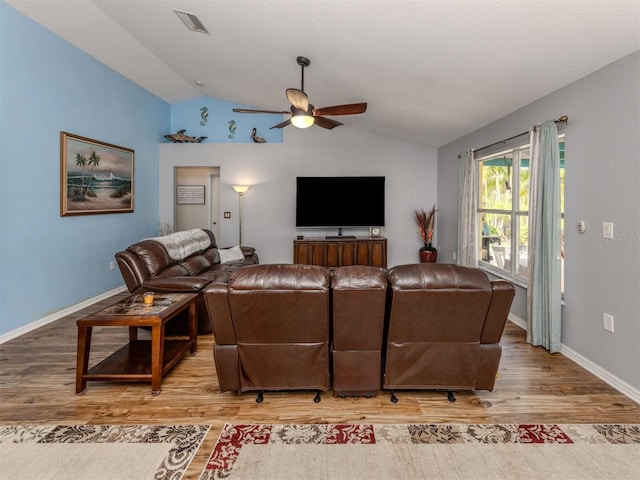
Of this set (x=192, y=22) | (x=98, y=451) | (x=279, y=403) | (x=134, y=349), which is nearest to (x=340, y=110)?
(x=192, y=22)

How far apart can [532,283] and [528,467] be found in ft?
6.49

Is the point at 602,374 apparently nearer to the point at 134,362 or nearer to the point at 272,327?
the point at 272,327

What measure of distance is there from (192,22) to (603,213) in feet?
13.7

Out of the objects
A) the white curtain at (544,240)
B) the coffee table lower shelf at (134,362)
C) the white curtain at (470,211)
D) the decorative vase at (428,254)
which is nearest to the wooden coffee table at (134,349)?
the coffee table lower shelf at (134,362)

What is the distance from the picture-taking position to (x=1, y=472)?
1.66m

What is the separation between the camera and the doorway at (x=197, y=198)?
705 centimetres

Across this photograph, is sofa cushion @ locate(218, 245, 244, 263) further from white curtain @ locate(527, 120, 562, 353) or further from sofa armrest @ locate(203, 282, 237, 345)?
white curtain @ locate(527, 120, 562, 353)

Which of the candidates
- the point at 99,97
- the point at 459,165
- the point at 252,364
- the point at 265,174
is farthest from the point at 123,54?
the point at 459,165

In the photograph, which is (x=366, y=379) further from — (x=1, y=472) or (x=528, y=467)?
(x=1, y=472)

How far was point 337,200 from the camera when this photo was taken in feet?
21.0

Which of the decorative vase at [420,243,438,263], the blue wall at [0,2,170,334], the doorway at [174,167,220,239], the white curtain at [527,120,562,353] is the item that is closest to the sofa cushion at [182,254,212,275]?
the blue wall at [0,2,170,334]

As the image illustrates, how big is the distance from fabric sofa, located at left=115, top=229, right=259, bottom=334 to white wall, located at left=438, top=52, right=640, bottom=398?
11.0 ft

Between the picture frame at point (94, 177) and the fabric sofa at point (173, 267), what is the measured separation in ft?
4.70

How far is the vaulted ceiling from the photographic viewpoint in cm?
228
